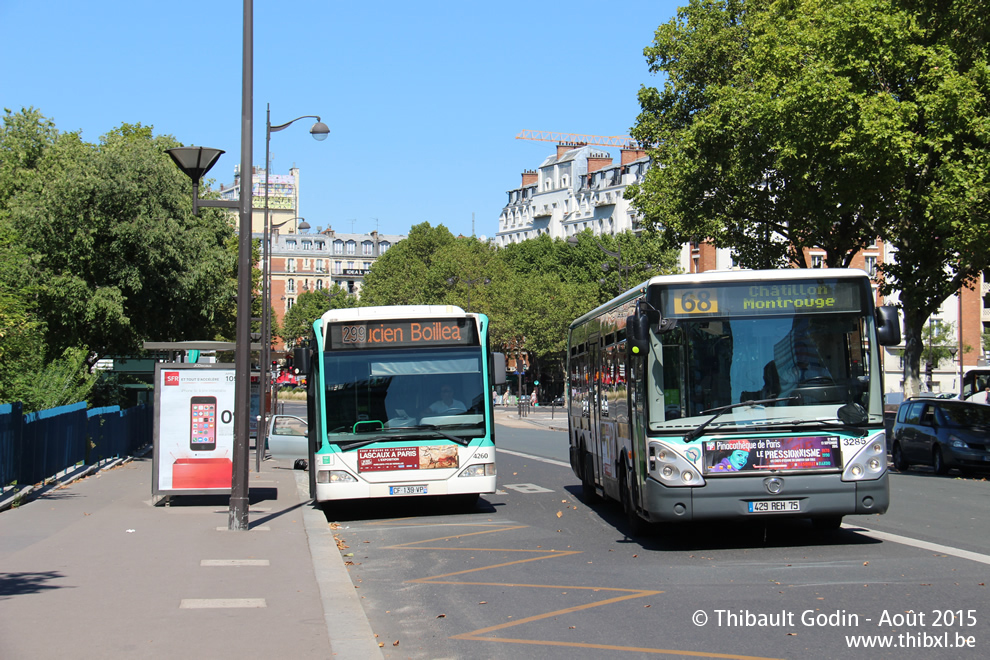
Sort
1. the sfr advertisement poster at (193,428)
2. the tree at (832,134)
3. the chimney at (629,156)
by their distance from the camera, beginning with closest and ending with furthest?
the sfr advertisement poster at (193,428), the tree at (832,134), the chimney at (629,156)

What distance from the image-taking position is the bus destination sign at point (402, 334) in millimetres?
15297

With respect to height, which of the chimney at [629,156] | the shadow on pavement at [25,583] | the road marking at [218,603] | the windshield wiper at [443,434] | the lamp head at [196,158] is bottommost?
the road marking at [218,603]

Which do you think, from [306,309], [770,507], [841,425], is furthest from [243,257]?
[306,309]

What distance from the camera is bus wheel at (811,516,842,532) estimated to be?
489 inches

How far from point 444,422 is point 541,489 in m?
5.22

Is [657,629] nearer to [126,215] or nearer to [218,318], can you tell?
[126,215]

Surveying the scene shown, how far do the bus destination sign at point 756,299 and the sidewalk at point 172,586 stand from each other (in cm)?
428

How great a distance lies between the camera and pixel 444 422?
15.3 m

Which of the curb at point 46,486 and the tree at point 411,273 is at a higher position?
the tree at point 411,273

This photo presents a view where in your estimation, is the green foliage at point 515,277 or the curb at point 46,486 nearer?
the curb at point 46,486

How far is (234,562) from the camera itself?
1038 cm

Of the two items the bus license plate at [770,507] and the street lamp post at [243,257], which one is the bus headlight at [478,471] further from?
the bus license plate at [770,507]

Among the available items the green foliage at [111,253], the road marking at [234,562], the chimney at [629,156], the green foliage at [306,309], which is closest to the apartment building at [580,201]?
the chimney at [629,156]

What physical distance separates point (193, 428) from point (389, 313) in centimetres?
344
